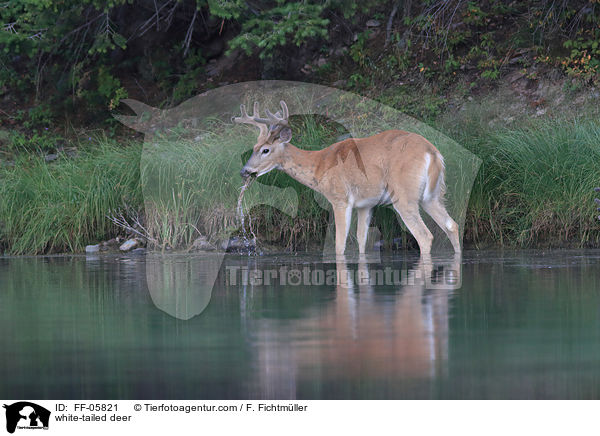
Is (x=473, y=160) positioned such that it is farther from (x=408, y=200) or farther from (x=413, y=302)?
(x=413, y=302)

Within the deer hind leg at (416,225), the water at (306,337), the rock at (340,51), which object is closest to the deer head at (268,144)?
the deer hind leg at (416,225)

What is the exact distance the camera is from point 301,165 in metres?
13.2

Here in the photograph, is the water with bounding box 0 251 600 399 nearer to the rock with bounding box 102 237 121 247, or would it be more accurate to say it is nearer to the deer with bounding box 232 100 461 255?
the deer with bounding box 232 100 461 255

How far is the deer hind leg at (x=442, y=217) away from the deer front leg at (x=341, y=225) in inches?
43.0

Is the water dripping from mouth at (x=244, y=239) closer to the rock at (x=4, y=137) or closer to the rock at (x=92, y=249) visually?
the rock at (x=92, y=249)

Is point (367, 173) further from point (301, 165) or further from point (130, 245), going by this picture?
point (130, 245)

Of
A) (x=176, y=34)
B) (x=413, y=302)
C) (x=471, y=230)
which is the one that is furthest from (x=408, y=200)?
(x=176, y=34)

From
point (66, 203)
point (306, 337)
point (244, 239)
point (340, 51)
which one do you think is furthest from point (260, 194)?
point (306, 337)

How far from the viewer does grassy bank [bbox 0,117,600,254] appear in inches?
521

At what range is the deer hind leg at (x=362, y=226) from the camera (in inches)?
504

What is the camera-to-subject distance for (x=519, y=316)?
6.71 m

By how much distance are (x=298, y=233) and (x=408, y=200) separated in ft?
7.05

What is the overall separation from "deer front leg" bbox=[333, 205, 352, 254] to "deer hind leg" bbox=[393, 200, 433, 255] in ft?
2.47

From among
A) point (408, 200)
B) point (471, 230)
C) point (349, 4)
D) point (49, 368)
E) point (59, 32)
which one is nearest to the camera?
point (49, 368)
